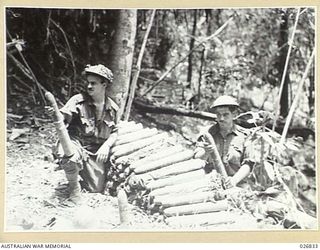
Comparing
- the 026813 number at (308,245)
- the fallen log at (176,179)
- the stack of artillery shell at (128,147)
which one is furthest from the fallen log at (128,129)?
the 026813 number at (308,245)

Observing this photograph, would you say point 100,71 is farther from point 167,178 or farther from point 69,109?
point 167,178

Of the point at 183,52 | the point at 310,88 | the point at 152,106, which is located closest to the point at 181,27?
the point at 183,52

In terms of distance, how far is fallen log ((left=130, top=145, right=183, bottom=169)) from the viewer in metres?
1.00

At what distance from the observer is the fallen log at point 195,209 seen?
98cm

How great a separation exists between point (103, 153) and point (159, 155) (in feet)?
0.35

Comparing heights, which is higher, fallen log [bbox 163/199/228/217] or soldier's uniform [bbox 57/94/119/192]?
soldier's uniform [bbox 57/94/119/192]

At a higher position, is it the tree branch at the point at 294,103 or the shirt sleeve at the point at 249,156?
the tree branch at the point at 294,103

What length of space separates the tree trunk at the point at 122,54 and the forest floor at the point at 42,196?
0.46ft

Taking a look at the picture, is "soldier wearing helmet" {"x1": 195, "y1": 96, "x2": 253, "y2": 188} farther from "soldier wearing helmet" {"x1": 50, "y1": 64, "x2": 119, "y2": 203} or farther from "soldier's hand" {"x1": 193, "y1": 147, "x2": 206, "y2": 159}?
"soldier wearing helmet" {"x1": 50, "y1": 64, "x2": 119, "y2": 203}

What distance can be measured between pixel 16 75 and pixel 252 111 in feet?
1.48

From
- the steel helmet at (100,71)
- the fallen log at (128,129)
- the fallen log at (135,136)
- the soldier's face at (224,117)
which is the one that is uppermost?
the steel helmet at (100,71)

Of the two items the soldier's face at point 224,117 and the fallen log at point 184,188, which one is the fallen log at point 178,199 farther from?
the soldier's face at point 224,117

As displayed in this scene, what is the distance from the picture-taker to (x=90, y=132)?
100cm

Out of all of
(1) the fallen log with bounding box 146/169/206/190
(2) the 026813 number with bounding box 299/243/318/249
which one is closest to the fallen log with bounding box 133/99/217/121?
(1) the fallen log with bounding box 146/169/206/190
